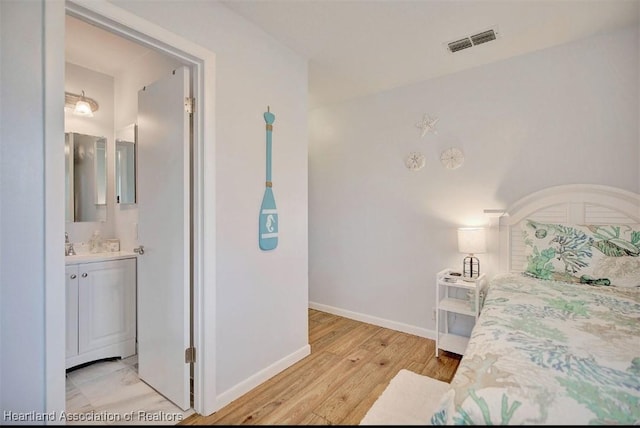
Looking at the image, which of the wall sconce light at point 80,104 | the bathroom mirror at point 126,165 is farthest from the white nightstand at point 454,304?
the wall sconce light at point 80,104

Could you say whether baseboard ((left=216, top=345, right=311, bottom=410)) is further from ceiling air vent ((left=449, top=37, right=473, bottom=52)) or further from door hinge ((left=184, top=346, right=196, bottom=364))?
Result: ceiling air vent ((left=449, top=37, right=473, bottom=52))

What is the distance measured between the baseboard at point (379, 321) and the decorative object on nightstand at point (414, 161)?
168cm

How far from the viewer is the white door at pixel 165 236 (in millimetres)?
1847

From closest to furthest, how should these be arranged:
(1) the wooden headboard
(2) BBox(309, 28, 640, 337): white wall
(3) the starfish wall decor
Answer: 1. (1) the wooden headboard
2. (2) BBox(309, 28, 640, 337): white wall
3. (3) the starfish wall decor

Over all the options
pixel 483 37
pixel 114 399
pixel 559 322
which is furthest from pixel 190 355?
pixel 483 37

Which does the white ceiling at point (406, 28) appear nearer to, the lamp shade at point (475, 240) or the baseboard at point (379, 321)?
the lamp shade at point (475, 240)

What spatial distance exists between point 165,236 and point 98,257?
36.6 inches

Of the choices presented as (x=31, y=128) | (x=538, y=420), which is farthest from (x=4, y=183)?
(x=538, y=420)

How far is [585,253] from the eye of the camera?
2.12 meters

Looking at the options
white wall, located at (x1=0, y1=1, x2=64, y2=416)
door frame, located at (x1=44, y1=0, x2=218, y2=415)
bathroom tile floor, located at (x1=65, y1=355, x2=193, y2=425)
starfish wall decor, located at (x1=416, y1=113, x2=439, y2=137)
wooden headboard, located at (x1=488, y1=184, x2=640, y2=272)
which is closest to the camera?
bathroom tile floor, located at (x1=65, y1=355, x2=193, y2=425)

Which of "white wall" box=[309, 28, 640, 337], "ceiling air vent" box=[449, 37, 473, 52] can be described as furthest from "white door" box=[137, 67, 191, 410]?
"white wall" box=[309, 28, 640, 337]

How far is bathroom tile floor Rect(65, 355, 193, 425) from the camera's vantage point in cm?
46

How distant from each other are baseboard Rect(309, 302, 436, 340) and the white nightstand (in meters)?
0.21

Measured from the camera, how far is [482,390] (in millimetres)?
807
